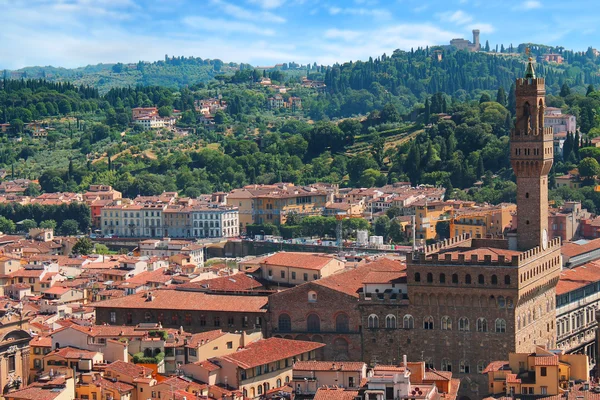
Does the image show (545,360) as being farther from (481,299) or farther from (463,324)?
(463,324)

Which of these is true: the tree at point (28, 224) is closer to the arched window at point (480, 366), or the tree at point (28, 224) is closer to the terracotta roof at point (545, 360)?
the arched window at point (480, 366)

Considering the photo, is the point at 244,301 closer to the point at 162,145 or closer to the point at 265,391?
the point at 265,391

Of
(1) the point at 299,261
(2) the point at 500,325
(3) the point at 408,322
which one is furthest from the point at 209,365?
(1) the point at 299,261

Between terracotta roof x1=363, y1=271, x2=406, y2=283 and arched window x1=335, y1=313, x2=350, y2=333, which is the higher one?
terracotta roof x1=363, y1=271, x2=406, y2=283

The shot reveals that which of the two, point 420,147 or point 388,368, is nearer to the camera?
point 388,368

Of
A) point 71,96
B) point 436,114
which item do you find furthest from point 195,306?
point 71,96

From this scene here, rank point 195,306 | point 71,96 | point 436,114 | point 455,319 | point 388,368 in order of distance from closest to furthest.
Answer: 1. point 388,368
2. point 455,319
3. point 195,306
4. point 436,114
5. point 71,96

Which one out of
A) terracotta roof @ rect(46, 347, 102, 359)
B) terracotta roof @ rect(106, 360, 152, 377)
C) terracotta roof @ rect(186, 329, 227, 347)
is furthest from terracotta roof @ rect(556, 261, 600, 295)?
terracotta roof @ rect(46, 347, 102, 359)

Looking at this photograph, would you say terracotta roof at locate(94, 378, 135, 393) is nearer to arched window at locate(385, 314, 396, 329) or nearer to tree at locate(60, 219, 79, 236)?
arched window at locate(385, 314, 396, 329)
